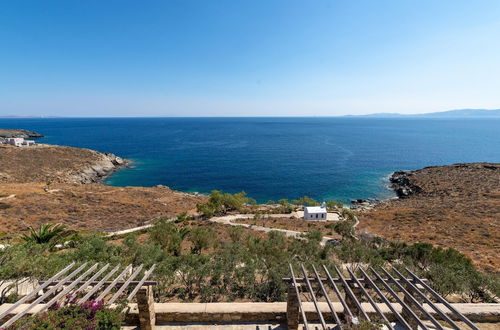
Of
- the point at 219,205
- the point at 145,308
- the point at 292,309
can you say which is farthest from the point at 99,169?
the point at 292,309

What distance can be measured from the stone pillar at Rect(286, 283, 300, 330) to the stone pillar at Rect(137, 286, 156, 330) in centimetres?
415

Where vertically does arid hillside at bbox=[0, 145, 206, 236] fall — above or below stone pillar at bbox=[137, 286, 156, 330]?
below

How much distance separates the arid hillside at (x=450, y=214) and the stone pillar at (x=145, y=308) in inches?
857

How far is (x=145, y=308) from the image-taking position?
21.6 ft

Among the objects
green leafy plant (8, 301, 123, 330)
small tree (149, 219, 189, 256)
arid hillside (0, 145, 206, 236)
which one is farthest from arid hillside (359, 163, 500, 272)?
arid hillside (0, 145, 206, 236)

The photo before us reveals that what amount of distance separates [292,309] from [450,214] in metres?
35.7

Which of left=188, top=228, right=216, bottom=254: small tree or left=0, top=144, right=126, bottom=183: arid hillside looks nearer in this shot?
left=188, top=228, right=216, bottom=254: small tree

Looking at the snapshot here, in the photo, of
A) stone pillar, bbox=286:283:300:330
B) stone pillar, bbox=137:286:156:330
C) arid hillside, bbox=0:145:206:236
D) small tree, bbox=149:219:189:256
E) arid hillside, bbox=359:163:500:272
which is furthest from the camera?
arid hillside, bbox=0:145:206:236

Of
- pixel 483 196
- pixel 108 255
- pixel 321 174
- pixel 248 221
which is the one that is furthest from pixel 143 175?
pixel 483 196

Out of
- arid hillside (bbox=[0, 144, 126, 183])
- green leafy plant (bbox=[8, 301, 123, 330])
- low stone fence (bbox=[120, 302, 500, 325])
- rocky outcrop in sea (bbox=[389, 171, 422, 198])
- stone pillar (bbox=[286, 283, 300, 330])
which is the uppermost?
green leafy plant (bbox=[8, 301, 123, 330])

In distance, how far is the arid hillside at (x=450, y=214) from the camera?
21.8 meters

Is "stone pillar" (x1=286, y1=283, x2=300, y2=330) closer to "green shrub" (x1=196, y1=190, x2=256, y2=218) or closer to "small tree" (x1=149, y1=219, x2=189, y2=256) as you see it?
"small tree" (x1=149, y1=219, x2=189, y2=256)

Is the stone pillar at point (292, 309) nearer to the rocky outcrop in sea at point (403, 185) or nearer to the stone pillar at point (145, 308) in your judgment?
the stone pillar at point (145, 308)

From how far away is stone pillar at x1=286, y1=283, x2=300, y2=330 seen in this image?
21.8ft
